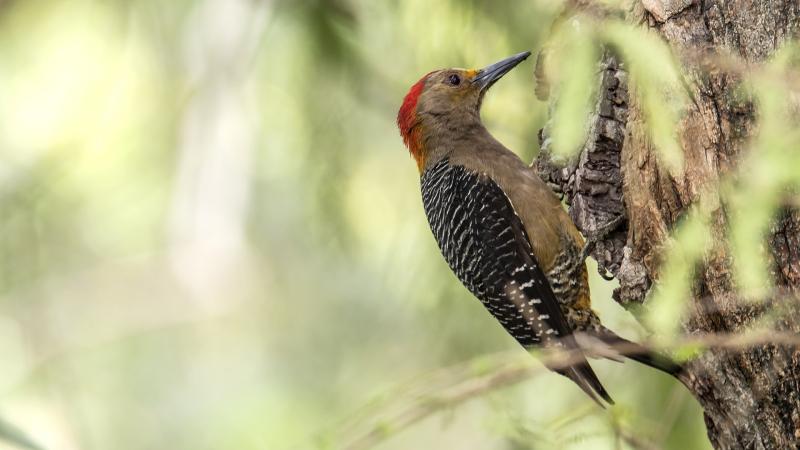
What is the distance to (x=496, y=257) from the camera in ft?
13.7

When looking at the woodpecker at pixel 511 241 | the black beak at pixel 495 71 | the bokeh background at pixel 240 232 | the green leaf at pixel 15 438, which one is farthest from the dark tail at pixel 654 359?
the green leaf at pixel 15 438

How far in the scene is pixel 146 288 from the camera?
6062 mm

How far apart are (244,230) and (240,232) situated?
0.86 ft

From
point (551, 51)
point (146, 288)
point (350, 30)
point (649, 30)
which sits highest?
point (146, 288)

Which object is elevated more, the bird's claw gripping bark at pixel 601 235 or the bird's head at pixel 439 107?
the bird's head at pixel 439 107

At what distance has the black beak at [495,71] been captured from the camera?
13.3 feet

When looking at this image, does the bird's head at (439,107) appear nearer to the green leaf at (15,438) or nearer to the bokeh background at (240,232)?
the bokeh background at (240,232)

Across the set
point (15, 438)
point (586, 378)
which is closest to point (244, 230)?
point (586, 378)

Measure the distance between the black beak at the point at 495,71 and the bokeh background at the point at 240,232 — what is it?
0.23ft

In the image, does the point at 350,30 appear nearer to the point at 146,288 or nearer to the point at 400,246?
the point at 400,246

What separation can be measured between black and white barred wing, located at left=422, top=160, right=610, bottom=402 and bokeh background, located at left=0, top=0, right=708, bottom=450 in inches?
10.6

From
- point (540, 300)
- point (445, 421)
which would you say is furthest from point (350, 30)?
point (445, 421)

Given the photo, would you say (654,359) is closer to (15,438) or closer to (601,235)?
(601,235)

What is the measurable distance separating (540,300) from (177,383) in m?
3.87
